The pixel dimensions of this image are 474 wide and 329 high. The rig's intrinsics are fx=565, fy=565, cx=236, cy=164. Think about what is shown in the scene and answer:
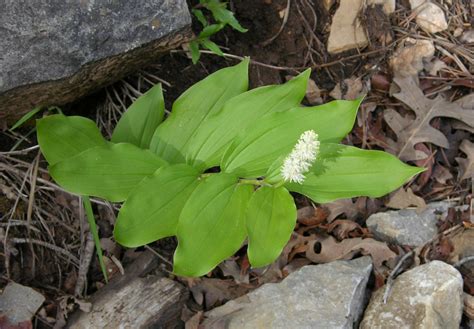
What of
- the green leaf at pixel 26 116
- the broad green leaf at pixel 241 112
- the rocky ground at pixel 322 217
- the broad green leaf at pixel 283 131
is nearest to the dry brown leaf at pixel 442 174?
the rocky ground at pixel 322 217

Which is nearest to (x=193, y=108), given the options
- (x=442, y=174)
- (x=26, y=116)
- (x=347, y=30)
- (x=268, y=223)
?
(x=268, y=223)

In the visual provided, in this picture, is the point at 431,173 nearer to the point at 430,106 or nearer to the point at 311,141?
the point at 430,106

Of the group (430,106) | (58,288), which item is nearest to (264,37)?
(430,106)

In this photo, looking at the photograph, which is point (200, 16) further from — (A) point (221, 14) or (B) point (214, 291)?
(B) point (214, 291)

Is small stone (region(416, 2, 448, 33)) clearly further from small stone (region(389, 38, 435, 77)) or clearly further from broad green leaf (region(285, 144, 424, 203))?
broad green leaf (region(285, 144, 424, 203))

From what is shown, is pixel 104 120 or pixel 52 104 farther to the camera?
pixel 104 120

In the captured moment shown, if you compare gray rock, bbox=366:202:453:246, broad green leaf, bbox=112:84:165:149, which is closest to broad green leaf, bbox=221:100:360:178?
broad green leaf, bbox=112:84:165:149
